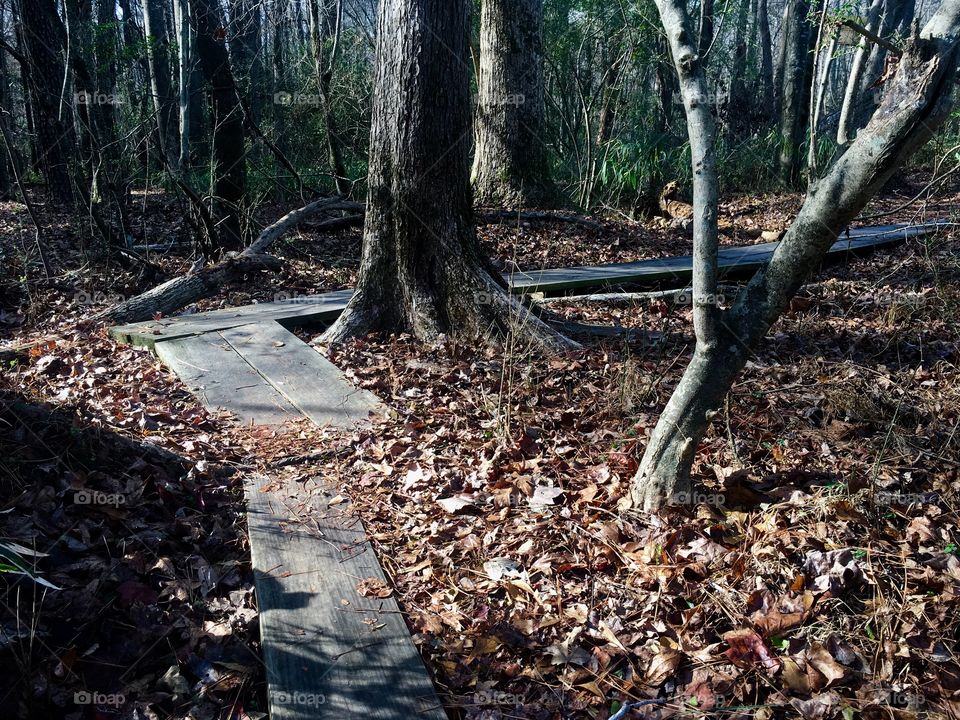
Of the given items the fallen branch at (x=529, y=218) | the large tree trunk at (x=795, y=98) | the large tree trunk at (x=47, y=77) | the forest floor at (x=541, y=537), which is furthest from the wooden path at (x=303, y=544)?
the large tree trunk at (x=795, y=98)

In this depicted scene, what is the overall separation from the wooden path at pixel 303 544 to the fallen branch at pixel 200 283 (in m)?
0.27

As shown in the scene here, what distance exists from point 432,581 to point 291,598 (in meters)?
0.59

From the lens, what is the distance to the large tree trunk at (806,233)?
2.56 meters

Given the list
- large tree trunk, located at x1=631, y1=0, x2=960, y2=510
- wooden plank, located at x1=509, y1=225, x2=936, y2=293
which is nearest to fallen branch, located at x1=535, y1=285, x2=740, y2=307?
wooden plank, located at x1=509, y1=225, x2=936, y2=293

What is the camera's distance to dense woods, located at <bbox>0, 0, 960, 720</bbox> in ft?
8.38

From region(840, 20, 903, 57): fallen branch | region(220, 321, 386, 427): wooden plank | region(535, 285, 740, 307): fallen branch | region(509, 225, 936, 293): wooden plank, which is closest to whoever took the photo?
region(840, 20, 903, 57): fallen branch

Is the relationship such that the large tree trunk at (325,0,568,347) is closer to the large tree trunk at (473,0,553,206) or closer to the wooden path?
the wooden path

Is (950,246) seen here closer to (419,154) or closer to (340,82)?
(419,154)

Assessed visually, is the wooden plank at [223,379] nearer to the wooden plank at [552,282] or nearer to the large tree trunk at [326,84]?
the wooden plank at [552,282]

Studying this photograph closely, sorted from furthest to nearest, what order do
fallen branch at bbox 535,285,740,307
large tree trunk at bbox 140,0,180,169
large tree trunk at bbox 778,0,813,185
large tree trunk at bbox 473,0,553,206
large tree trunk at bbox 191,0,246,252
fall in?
large tree trunk at bbox 778,0,813,185
large tree trunk at bbox 473,0,553,206
large tree trunk at bbox 140,0,180,169
large tree trunk at bbox 191,0,246,252
fallen branch at bbox 535,285,740,307

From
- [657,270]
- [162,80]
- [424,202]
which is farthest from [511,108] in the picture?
[162,80]

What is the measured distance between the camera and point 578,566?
3131 millimetres

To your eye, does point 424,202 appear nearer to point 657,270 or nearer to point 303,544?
point 303,544

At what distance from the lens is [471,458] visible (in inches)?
162
